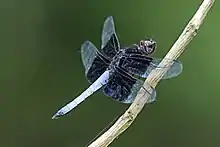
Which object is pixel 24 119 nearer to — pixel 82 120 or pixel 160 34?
pixel 82 120

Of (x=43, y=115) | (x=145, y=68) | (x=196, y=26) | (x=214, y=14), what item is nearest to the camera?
(x=196, y=26)

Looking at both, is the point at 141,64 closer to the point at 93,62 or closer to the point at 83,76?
the point at 93,62

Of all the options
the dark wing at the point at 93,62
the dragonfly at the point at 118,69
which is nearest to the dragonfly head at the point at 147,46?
the dragonfly at the point at 118,69

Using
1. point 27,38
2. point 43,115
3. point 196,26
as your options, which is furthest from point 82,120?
point 196,26

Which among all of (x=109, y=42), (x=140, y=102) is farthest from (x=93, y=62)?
(x=140, y=102)

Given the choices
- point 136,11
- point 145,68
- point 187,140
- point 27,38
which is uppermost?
point 27,38

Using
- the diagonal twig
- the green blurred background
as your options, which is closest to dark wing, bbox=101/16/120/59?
the diagonal twig

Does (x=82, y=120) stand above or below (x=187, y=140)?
above
